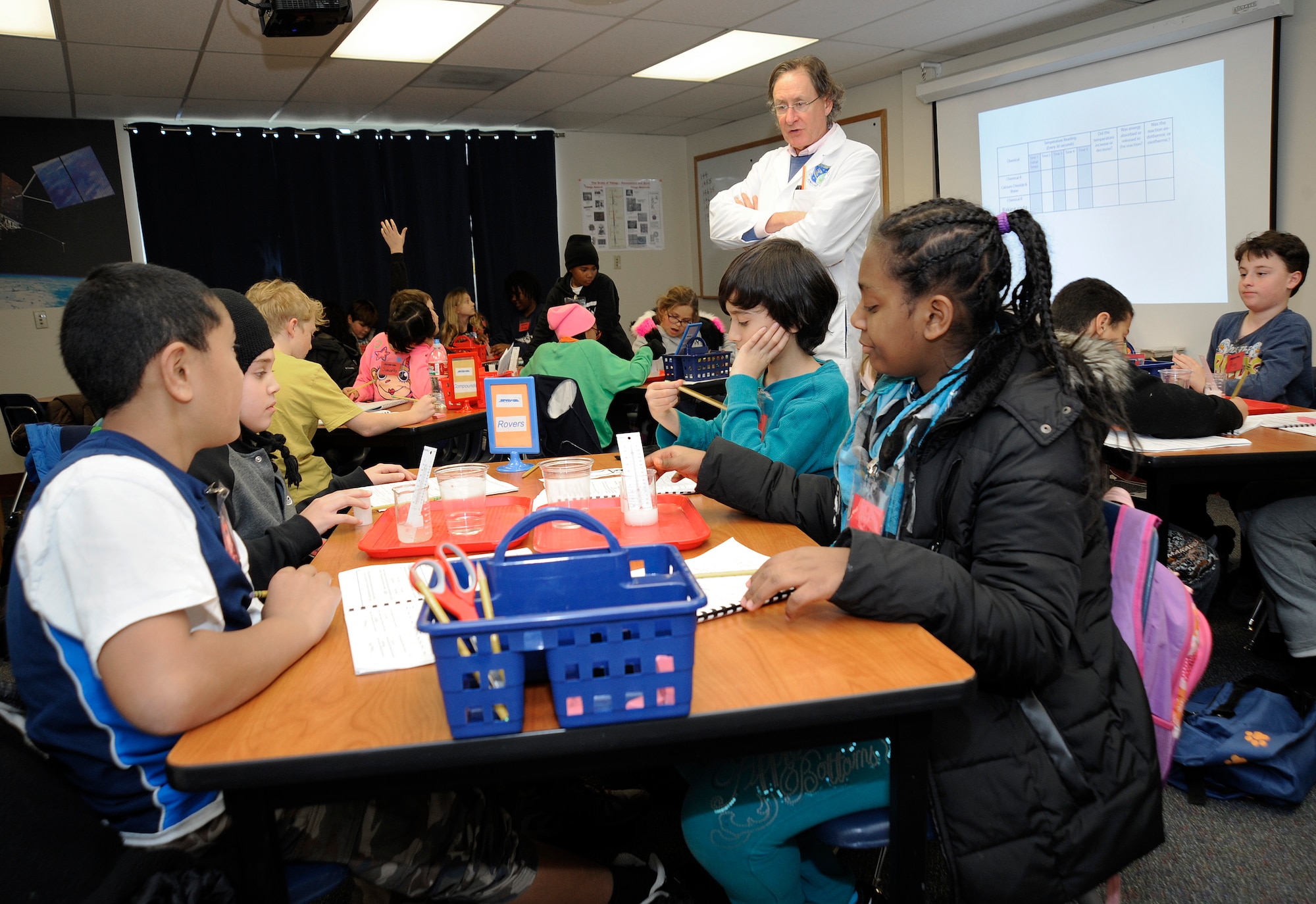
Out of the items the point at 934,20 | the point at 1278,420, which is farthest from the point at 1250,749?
the point at 934,20

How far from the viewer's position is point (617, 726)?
82 centimetres

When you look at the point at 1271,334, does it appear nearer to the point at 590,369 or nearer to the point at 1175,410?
the point at 1175,410

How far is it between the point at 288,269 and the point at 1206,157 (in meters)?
6.54

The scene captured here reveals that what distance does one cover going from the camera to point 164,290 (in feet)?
3.60

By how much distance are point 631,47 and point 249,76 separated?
2.43m

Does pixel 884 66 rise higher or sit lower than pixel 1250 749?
higher

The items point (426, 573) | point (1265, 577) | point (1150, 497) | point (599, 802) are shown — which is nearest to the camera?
point (426, 573)

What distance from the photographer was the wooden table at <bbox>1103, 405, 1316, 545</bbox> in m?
2.21

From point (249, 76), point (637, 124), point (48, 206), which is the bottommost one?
point (48, 206)

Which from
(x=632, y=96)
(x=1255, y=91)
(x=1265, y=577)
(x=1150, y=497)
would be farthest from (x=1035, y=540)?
(x=632, y=96)

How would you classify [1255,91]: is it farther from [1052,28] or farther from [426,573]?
[426,573]

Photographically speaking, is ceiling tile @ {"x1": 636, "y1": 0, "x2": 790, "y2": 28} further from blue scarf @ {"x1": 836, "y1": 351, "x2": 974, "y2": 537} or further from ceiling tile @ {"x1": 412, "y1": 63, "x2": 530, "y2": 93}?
blue scarf @ {"x1": 836, "y1": 351, "x2": 974, "y2": 537}

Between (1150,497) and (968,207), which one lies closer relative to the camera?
(968,207)

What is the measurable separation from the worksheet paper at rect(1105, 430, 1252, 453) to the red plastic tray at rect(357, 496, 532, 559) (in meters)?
1.57
